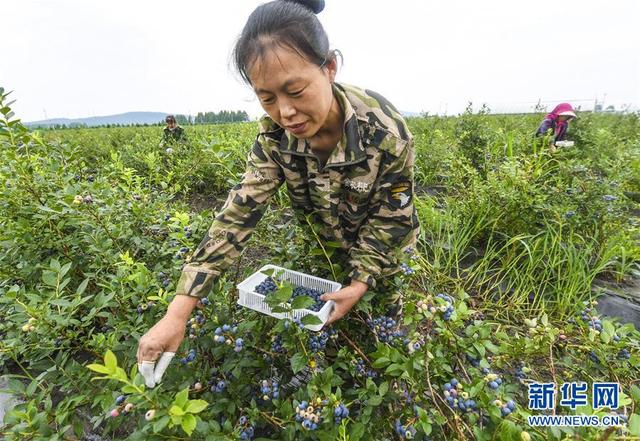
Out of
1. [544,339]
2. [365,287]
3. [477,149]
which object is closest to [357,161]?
[365,287]

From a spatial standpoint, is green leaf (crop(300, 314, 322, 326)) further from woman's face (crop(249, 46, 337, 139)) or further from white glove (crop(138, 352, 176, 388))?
woman's face (crop(249, 46, 337, 139))

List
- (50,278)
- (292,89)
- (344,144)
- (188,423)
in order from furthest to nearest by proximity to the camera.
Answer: (344,144), (50,278), (292,89), (188,423)

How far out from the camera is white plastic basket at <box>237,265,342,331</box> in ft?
3.81

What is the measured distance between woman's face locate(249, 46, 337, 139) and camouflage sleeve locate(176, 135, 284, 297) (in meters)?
0.31

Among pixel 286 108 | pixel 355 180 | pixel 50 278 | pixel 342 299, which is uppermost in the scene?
pixel 286 108

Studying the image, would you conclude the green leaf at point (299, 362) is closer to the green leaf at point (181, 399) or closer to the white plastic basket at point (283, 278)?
the white plastic basket at point (283, 278)

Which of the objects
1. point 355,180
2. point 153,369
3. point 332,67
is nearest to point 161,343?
point 153,369

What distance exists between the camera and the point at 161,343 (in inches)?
39.6

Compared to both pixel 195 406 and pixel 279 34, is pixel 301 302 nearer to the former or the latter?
pixel 195 406

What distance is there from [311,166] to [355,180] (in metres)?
0.21

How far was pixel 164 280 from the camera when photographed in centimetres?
142

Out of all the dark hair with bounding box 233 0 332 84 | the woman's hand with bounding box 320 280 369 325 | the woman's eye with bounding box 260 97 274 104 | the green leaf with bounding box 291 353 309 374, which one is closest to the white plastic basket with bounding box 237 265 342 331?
the woman's hand with bounding box 320 280 369 325

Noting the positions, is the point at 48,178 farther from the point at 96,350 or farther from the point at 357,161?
the point at 357,161

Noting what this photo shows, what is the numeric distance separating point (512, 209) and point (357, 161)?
6.74 feet
